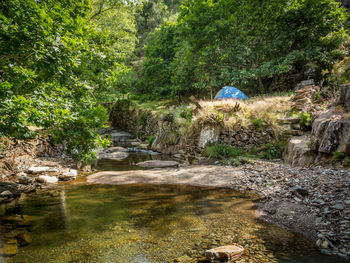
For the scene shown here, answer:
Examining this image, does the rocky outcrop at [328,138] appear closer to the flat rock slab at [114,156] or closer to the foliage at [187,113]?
the foliage at [187,113]

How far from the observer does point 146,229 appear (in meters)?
4.44

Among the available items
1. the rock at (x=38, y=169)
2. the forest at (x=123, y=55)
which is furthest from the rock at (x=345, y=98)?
the rock at (x=38, y=169)

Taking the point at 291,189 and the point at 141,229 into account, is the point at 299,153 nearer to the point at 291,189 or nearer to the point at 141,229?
the point at 291,189

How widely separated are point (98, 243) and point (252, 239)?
2.80 meters

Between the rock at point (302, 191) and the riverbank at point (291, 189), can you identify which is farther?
the rock at point (302, 191)

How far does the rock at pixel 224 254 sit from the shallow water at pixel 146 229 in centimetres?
13

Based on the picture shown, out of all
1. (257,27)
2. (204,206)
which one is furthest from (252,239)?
(257,27)

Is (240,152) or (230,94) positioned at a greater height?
(230,94)

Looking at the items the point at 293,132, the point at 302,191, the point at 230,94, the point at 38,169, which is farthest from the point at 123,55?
the point at 302,191

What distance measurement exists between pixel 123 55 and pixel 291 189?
13.7m

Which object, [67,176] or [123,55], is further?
[123,55]

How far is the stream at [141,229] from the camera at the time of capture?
354cm

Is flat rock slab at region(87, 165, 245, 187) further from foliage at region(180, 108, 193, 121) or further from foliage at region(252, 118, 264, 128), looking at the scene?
foliage at region(180, 108, 193, 121)

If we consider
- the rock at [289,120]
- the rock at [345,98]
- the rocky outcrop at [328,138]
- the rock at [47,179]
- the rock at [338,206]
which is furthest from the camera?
the rock at [289,120]
